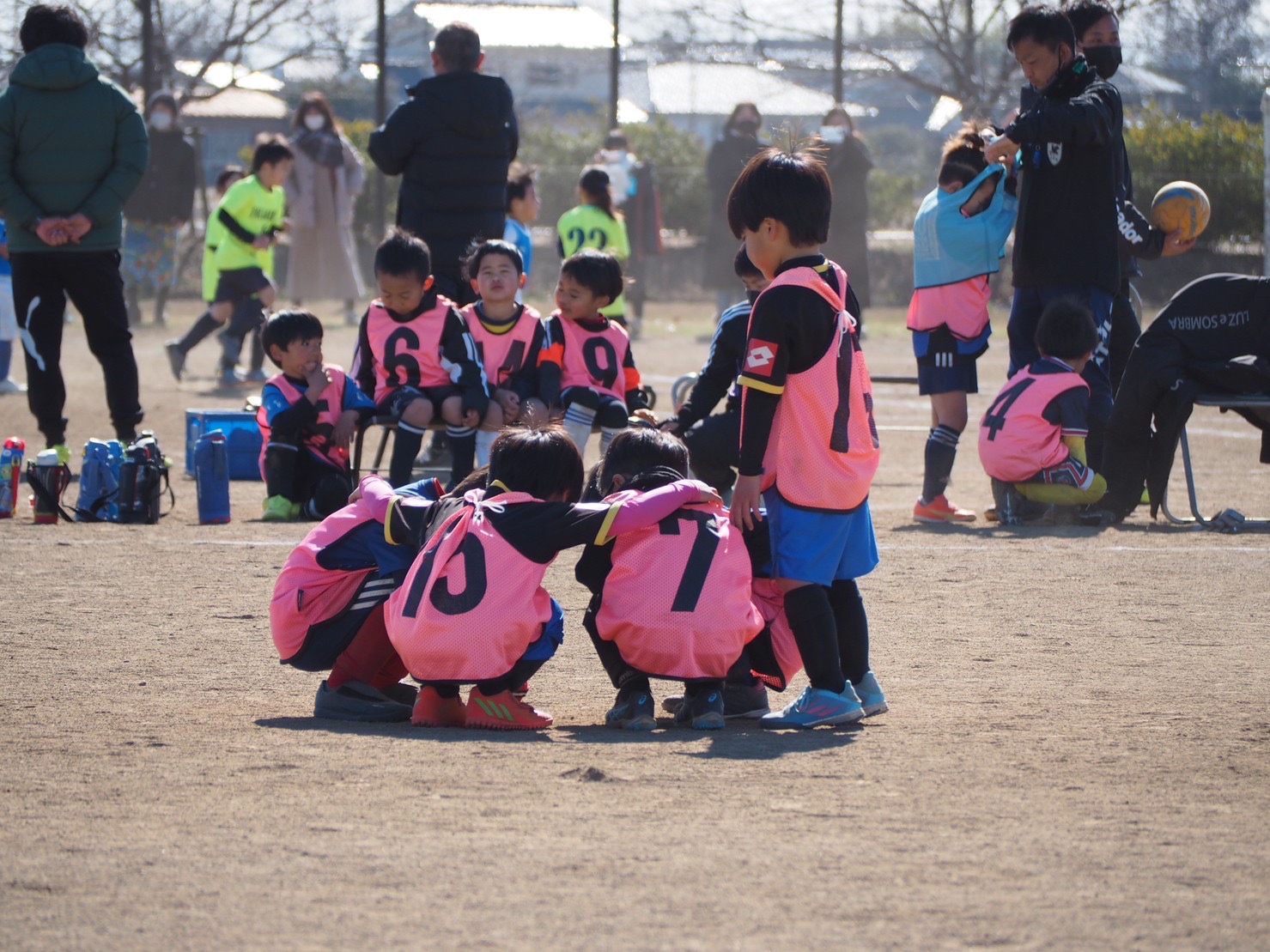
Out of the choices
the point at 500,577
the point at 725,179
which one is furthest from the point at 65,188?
the point at 725,179

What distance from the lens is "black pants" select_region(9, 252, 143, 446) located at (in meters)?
8.30

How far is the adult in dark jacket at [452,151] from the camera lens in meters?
8.88

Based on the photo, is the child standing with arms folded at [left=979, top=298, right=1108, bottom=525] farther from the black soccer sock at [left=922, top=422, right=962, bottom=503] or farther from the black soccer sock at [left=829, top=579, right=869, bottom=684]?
the black soccer sock at [left=829, top=579, right=869, bottom=684]

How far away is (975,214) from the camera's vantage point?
312 inches

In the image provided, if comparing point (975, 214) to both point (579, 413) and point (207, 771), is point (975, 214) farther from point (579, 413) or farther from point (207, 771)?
point (207, 771)

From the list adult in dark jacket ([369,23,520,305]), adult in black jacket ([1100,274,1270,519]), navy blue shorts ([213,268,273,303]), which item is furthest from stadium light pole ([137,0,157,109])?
adult in black jacket ([1100,274,1270,519])

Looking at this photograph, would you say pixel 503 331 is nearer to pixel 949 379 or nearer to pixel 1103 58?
pixel 949 379

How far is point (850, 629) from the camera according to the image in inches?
176

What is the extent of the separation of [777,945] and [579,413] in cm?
540

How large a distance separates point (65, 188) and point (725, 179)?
1124 centimetres

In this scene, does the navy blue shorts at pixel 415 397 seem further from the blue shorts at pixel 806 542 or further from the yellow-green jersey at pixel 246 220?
the yellow-green jersey at pixel 246 220

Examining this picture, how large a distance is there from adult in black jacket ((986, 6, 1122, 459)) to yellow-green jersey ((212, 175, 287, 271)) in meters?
6.98

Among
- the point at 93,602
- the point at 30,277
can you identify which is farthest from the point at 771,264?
the point at 30,277

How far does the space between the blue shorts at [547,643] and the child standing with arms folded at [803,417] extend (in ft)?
1.77
